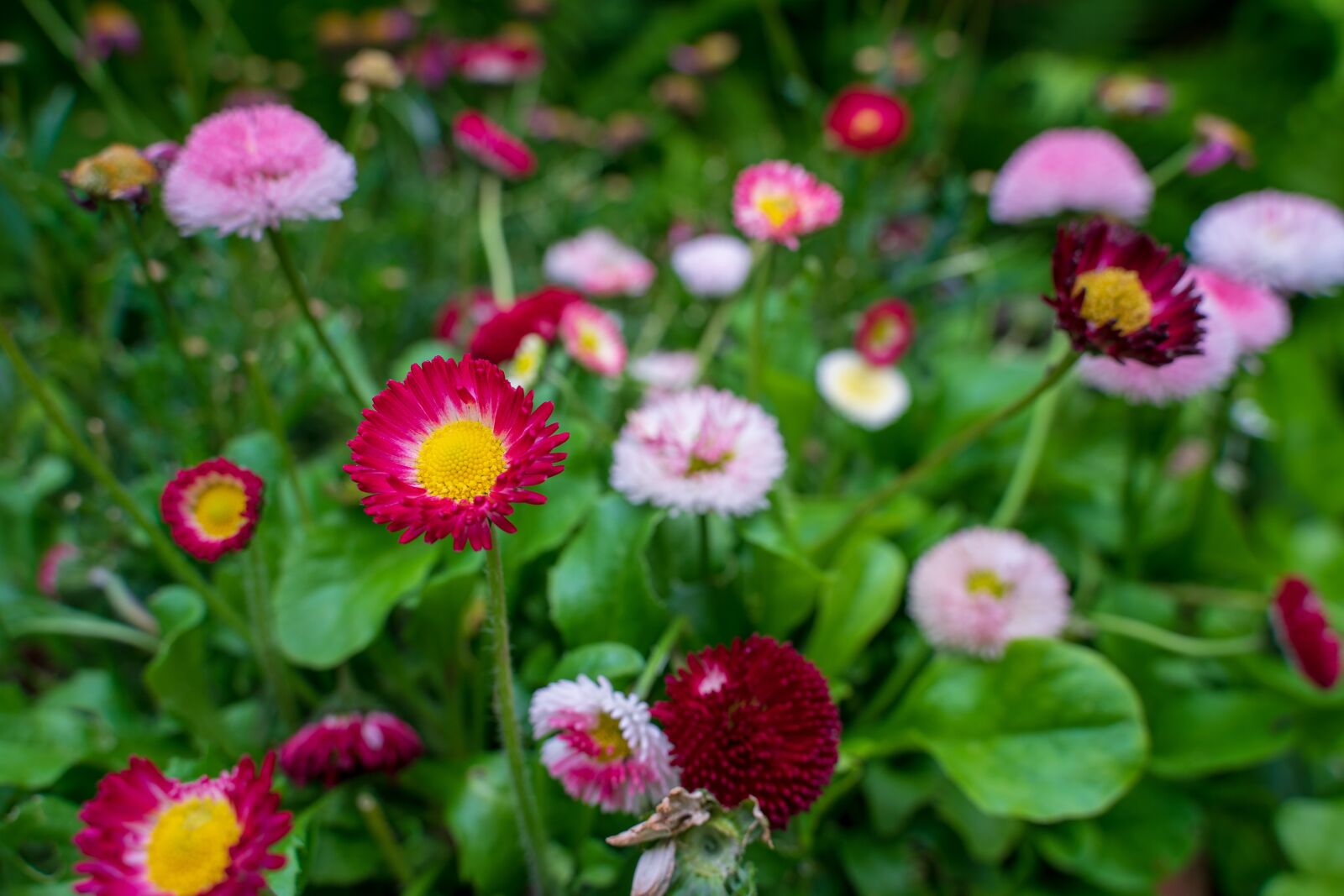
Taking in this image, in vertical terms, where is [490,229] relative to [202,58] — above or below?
below

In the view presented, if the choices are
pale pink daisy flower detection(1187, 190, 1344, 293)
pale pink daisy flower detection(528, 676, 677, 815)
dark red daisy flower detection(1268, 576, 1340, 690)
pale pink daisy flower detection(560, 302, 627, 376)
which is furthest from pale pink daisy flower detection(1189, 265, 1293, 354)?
pale pink daisy flower detection(528, 676, 677, 815)

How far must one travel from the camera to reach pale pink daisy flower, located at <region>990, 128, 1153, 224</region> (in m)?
0.77

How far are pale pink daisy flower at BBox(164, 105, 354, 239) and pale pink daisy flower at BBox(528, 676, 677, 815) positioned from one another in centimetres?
29

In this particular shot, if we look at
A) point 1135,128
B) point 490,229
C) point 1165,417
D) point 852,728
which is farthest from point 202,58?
point 1135,128

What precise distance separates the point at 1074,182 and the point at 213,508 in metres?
0.69

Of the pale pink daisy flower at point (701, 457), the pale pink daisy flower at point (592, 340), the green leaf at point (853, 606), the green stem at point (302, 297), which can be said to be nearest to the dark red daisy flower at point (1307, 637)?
the green leaf at point (853, 606)

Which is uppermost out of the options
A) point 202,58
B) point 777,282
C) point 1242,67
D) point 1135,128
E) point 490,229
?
point 202,58

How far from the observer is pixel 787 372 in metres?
0.82

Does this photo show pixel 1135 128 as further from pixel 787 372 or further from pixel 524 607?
pixel 524 607

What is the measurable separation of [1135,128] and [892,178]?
698mm

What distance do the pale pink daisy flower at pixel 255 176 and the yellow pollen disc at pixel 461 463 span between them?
0.19 metres

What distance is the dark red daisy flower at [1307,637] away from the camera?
62 centimetres

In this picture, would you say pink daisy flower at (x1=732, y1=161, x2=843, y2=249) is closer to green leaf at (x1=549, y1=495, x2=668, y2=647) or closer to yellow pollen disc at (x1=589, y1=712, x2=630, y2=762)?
green leaf at (x1=549, y1=495, x2=668, y2=647)

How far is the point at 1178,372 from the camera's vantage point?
665 millimetres
